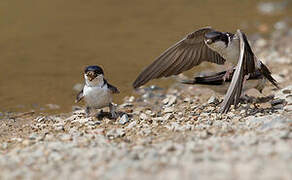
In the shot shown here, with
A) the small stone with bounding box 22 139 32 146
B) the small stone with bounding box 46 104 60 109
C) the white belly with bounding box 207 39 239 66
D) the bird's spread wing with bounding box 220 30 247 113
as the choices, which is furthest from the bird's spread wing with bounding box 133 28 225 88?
the small stone with bounding box 22 139 32 146

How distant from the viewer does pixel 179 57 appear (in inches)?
254

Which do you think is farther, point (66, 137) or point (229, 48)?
point (229, 48)

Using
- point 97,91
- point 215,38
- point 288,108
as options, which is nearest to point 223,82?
point 215,38

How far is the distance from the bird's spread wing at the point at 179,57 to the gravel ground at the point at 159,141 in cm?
46

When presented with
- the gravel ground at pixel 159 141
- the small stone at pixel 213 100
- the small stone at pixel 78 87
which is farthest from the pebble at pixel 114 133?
the small stone at pixel 78 87

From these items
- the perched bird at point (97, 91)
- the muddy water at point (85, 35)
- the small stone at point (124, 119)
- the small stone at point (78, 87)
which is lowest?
the small stone at point (124, 119)

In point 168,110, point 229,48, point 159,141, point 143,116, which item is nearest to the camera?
point 159,141

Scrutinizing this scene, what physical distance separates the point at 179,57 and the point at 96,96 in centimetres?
127

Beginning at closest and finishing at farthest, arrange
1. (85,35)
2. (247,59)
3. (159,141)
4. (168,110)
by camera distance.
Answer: (159,141) < (247,59) < (168,110) < (85,35)

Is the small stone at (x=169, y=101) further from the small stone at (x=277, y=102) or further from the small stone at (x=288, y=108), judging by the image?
the small stone at (x=288, y=108)

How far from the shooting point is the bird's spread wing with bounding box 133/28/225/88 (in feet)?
20.6

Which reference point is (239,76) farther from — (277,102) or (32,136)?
(32,136)

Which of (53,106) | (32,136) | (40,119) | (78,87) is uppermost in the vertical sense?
(78,87)

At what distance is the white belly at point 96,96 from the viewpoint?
5805mm
